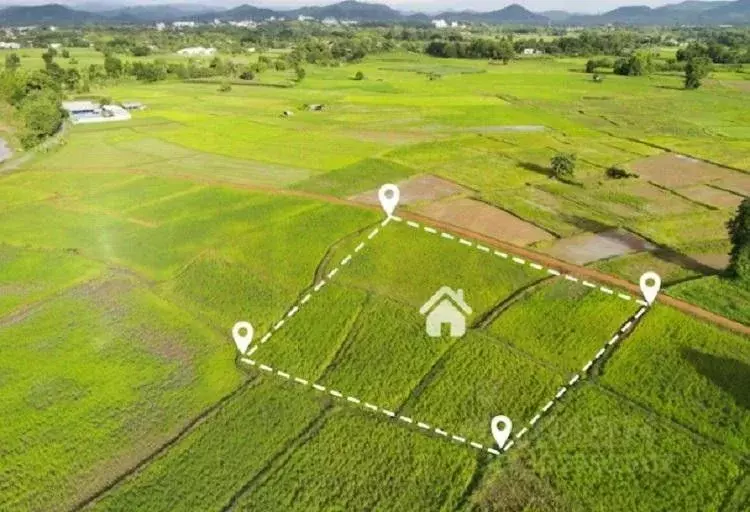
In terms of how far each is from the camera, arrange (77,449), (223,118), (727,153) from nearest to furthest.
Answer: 1. (77,449)
2. (727,153)
3. (223,118)

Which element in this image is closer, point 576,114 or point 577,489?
point 577,489

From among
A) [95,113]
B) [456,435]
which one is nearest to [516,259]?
[456,435]

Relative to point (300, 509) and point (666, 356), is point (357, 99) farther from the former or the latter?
point (300, 509)

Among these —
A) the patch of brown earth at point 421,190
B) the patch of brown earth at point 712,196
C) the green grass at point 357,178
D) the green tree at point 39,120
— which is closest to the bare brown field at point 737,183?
the patch of brown earth at point 712,196

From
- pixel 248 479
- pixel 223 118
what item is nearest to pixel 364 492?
pixel 248 479

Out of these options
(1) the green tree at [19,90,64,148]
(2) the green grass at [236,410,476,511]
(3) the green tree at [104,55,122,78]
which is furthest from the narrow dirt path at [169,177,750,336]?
(3) the green tree at [104,55,122,78]

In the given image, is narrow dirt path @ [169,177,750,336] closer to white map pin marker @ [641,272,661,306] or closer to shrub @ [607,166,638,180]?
white map pin marker @ [641,272,661,306]
